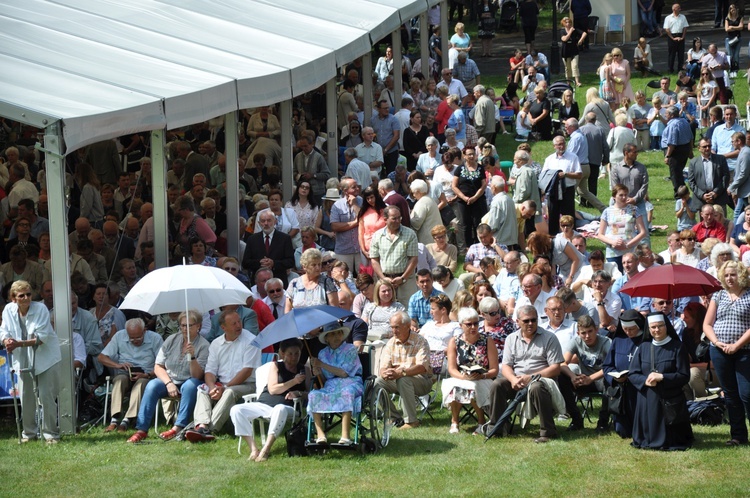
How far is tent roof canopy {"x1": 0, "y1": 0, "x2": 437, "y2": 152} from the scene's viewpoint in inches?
491

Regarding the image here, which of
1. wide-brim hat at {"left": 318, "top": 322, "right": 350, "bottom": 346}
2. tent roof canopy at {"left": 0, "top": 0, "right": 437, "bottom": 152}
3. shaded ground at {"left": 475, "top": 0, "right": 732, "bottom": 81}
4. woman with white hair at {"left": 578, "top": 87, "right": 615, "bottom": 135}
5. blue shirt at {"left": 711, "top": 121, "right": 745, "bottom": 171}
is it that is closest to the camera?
wide-brim hat at {"left": 318, "top": 322, "right": 350, "bottom": 346}

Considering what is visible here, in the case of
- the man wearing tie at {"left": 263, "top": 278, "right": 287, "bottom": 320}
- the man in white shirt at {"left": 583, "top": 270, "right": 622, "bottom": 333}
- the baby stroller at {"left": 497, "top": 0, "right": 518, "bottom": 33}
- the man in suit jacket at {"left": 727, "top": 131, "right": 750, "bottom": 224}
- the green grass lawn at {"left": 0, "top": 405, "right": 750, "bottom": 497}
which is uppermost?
the baby stroller at {"left": 497, "top": 0, "right": 518, "bottom": 33}

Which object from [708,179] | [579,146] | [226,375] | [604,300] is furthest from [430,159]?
[226,375]

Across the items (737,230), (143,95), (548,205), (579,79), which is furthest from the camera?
(579,79)

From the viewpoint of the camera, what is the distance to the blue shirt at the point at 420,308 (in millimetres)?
13719

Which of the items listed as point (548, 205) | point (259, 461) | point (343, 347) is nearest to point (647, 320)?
point (343, 347)

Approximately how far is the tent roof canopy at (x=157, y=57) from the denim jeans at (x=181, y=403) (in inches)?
92.5

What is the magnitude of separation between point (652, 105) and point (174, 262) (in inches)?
455

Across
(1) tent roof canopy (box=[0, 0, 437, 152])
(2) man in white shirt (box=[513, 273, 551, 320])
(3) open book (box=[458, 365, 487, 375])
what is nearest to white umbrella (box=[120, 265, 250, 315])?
(1) tent roof canopy (box=[0, 0, 437, 152])

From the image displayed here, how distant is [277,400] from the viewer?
11445 millimetres

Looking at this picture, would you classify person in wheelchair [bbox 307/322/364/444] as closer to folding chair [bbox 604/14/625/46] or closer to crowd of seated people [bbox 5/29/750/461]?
crowd of seated people [bbox 5/29/750/461]

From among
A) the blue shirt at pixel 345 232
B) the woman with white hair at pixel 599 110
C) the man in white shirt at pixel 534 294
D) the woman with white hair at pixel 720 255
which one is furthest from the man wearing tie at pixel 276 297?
the woman with white hair at pixel 599 110

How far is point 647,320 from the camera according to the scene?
440 inches

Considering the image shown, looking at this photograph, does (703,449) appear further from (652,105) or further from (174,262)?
(652,105)
